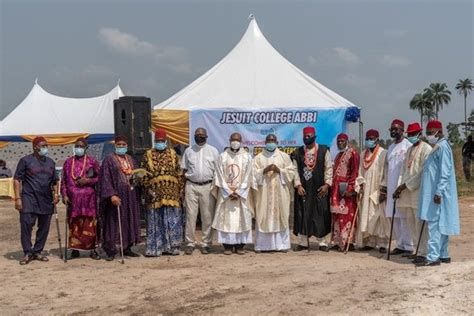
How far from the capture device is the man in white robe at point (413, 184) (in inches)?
262

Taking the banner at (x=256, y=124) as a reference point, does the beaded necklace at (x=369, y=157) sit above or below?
below

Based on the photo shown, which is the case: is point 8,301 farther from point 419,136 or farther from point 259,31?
point 259,31

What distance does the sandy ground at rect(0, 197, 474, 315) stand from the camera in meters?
4.78

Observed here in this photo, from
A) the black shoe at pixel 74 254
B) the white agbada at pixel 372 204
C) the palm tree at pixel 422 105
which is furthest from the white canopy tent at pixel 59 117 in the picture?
the palm tree at pixel 422 105

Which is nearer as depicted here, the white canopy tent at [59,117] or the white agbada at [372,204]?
the white agbada at [372,204]

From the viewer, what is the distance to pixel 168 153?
736 centimetres

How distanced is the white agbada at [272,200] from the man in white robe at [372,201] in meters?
0.97

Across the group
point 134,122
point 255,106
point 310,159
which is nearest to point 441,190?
point 310,159

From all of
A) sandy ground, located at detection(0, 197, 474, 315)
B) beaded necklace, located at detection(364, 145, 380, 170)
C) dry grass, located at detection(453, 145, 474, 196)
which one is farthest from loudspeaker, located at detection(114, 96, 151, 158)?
dry grass, located at detection(453, 145, 474, 196)

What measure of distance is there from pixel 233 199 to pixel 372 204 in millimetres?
1879

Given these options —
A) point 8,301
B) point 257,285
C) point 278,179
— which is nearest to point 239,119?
point 278,179

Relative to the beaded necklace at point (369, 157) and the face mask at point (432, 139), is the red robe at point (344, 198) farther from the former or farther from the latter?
the face mask at point (432, 139)

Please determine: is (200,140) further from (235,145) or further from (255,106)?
(255,106)

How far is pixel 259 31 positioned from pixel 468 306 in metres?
8.53
